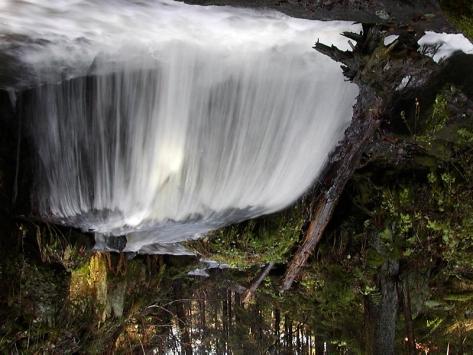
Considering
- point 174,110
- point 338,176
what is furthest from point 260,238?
point 174,110

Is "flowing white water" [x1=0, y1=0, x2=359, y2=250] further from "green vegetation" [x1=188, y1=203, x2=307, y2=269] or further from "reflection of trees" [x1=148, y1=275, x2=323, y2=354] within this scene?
"reflection of trees" [x1=148, y1=275, x2=323, y2=354]

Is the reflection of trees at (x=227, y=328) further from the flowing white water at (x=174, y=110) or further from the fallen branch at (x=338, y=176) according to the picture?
the flowing white water at (x=174, y=110)

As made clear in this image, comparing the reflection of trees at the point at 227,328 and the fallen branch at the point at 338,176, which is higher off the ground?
the fallen branch at the point at 338,176

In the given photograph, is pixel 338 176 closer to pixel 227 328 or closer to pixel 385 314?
pixel 385 314

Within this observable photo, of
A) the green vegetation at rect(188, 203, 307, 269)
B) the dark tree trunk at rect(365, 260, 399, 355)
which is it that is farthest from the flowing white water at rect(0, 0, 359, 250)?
the dark tree trunk at rect(365, 260, 399, 355)

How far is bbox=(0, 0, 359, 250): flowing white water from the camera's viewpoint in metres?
4.25

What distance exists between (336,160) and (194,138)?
1.80 m

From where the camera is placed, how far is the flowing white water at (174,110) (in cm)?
425

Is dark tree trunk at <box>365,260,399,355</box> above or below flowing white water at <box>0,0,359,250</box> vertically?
below

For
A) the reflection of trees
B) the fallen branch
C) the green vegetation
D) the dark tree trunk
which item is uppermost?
the fallen branch

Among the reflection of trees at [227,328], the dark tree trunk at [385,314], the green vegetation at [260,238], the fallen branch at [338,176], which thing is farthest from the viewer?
the reflection of trees at [227,328]

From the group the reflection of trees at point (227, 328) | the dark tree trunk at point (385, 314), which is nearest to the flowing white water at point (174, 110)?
the dark tree trunk at point (385, 314)

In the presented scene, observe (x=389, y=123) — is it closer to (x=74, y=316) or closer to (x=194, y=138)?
(x=194, y=138)

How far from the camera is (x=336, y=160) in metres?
5.46
